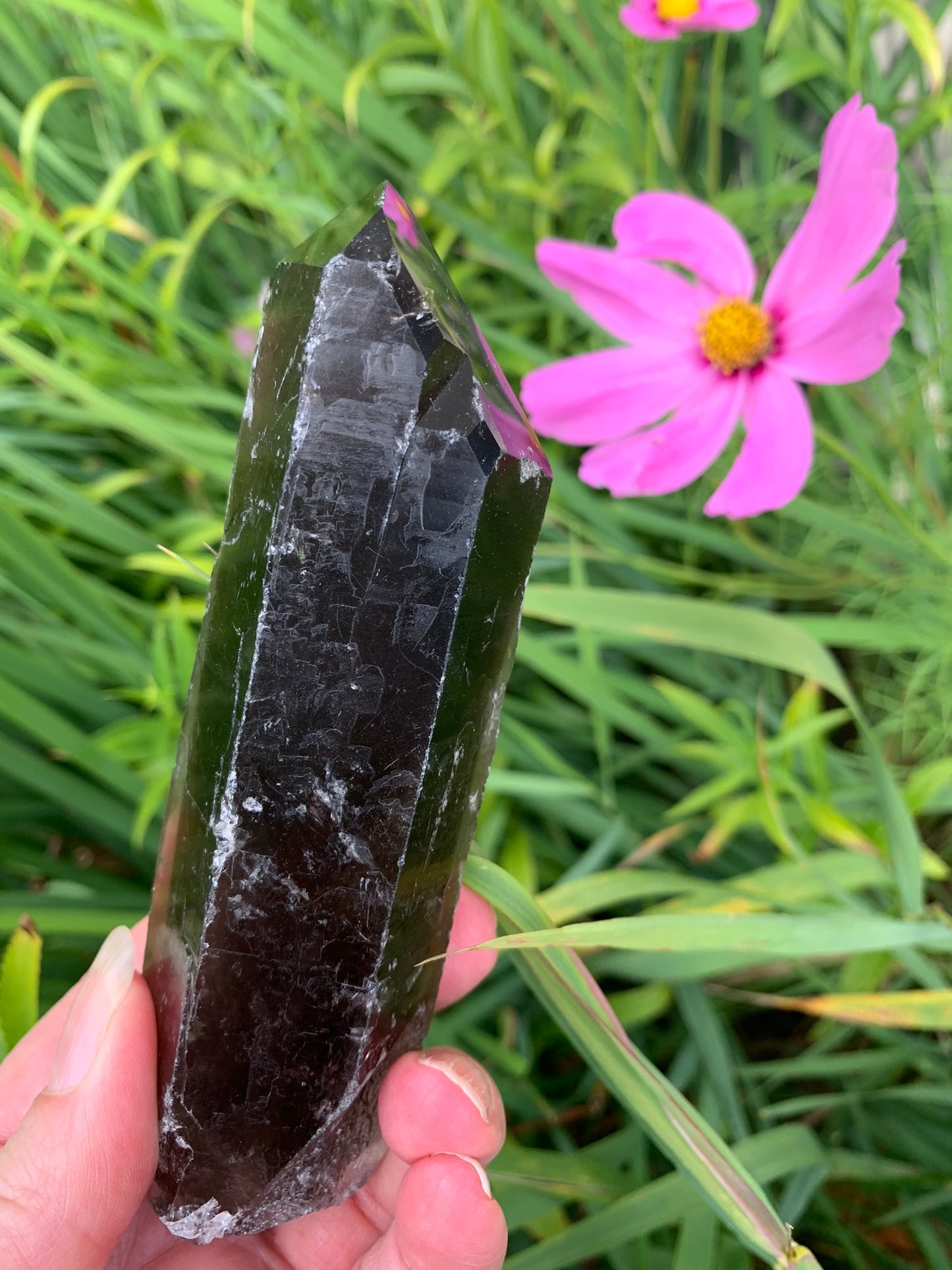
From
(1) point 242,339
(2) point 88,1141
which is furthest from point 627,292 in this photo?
(2) point 88,1141

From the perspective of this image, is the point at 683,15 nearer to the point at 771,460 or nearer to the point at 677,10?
the point at 677,10

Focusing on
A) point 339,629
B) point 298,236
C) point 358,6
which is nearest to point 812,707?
point 339,629

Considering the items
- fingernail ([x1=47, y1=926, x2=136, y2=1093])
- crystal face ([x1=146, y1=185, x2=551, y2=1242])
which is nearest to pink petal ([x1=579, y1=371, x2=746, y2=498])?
crystal face ([x1=146, y1=185, x2=551, y2=1242])

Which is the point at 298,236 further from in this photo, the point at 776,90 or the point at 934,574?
the point at 934,574

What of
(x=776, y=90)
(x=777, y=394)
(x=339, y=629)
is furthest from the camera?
(x=776, y=90)

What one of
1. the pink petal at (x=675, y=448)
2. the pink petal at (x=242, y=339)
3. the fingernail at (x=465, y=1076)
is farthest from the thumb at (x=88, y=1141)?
the pink petal at (x=242, y=339)

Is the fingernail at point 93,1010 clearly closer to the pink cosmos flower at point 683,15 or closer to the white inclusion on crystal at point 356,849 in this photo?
the white inclusion on crystal at point 356,849

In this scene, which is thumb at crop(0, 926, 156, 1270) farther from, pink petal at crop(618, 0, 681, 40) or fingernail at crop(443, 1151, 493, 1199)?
pink petal at crop(618, 0, 681, 40)
